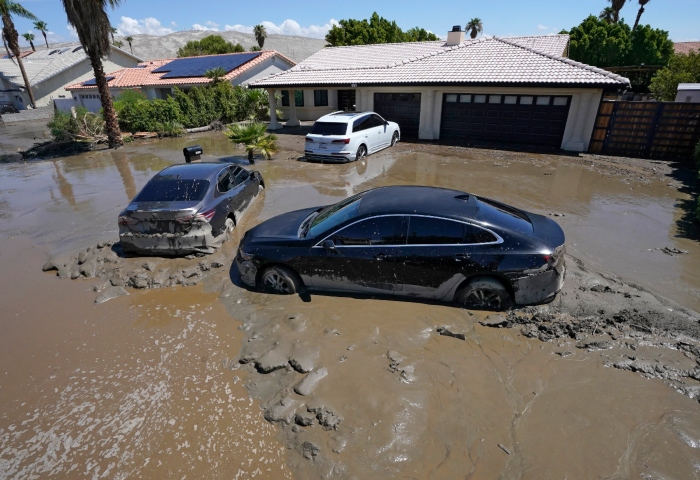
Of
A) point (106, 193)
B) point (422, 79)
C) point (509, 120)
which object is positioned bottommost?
point (106, 193)

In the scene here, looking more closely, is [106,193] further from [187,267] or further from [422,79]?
[422,79]

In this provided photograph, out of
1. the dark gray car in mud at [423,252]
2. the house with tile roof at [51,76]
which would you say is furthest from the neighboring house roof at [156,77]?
the dark gray car in mud at [423,252]

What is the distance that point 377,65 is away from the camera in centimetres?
2200

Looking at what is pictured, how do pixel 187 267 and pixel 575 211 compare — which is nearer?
pixel 187 267

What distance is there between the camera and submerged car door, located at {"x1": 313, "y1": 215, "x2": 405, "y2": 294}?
530 cm

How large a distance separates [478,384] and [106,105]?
21.9 metres

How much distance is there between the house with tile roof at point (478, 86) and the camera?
1580 centimetres

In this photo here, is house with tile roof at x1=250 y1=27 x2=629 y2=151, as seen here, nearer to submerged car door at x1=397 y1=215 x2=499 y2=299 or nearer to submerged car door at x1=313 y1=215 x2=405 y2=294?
submerged car door at x1=397 y1=215 x2=499 y2=299

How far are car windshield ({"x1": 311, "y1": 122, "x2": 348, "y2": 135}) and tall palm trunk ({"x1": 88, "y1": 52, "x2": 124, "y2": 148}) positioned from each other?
11258 mm

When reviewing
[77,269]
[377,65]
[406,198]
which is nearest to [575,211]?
[406,198]

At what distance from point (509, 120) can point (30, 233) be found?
1787cm

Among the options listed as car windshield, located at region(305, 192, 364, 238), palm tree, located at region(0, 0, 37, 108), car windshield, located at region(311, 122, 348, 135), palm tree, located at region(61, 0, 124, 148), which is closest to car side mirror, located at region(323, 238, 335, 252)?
car windshield, located at region(305, 192, 364, 238)

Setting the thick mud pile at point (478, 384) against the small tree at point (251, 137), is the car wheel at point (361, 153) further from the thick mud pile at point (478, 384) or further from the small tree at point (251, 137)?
the thick mud pile at point (478, 384)

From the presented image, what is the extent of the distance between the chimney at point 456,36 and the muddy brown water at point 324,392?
1887 centimetres
